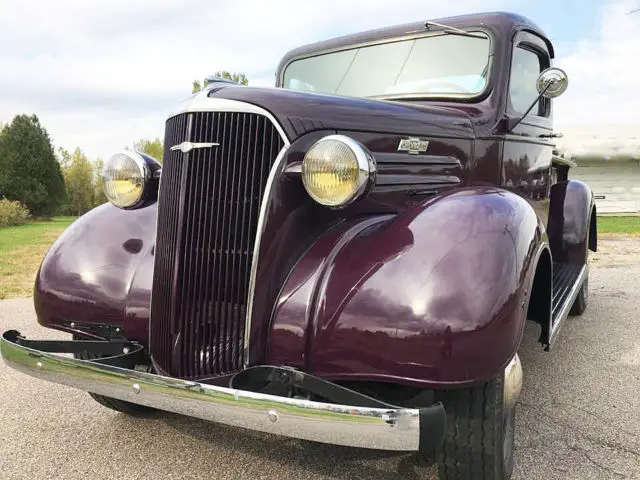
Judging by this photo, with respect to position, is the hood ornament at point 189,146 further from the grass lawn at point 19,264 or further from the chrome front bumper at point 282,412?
the grass lawn at point 19,264

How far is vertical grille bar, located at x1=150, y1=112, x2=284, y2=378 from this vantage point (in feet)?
6.88

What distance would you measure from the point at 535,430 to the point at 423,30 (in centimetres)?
234

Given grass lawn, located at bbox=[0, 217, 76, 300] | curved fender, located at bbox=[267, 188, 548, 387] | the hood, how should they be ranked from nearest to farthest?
curved fender, located at bbox=[267, 188, 548, 387]
the hood
grass lawn, located at bbox=[0, 217, 76, 300]

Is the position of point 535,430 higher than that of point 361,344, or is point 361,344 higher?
point 361,344

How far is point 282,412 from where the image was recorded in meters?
1.70

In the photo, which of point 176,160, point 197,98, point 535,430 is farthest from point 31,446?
point 535,430

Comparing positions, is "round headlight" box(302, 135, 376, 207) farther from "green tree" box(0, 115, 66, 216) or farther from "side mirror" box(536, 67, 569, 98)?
"green tree" box(0, 115, 66, 216)

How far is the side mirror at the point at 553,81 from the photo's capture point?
3.10 metres

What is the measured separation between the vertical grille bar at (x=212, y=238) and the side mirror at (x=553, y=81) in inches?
69.8

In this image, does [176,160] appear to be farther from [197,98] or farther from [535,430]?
[535,430]

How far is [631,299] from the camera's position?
5.88m

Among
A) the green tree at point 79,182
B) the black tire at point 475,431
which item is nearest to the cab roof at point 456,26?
the black tire at point 475,431

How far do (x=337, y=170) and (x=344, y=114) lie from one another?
0.43m

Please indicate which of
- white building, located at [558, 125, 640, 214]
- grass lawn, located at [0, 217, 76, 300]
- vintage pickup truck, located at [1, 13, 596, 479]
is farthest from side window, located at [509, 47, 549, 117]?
white building, located at [558, 125, 640, 214]
